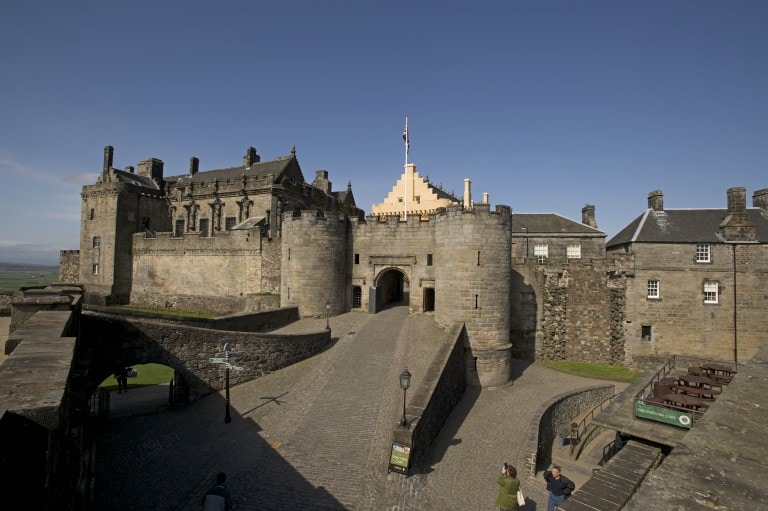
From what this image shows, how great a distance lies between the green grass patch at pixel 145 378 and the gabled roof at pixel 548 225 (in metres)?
27.4

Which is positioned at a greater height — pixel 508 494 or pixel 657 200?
pixel 657 200

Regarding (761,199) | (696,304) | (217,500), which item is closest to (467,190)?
(696,304)

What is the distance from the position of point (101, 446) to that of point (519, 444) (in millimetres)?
12632

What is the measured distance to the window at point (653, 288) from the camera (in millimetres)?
24828

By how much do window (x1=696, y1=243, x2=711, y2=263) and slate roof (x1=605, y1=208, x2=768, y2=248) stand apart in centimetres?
26

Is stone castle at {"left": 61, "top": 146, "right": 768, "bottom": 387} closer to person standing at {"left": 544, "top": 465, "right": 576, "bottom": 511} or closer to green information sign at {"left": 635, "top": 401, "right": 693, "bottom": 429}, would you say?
person standing at {"left": 544, "top": 465, "right": 576, "bottom": 511}

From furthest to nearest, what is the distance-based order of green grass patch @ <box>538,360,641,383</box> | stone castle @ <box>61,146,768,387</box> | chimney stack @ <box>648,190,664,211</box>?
chimney stack @ <box>648,190,664,211</box> < green grass patch @ <box>538,360,641,383</box> < stone castle @ <box>61,146,768,387</box>

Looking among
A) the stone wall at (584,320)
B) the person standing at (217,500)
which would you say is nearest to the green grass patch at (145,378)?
the person standing at (217,500)

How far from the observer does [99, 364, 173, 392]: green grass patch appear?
19.4 m

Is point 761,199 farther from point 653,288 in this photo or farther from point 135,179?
point 135,179

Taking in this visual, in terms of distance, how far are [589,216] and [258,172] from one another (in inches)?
1182

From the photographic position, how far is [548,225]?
112 feet

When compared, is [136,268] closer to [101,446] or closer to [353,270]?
[353,270]

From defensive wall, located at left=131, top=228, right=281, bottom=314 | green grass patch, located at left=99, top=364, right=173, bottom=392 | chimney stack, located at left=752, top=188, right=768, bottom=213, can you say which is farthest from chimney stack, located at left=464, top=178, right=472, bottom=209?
green grass patch, located at left=99, top=364, right=173, bottom=392
